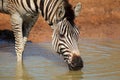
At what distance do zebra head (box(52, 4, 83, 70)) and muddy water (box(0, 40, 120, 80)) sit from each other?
1.25ft

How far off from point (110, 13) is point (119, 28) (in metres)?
1.36

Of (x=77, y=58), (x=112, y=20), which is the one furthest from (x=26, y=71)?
(x=112, y=20)

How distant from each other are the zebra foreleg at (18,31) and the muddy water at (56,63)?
0.22 metres

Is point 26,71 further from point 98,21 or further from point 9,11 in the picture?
point 98,21

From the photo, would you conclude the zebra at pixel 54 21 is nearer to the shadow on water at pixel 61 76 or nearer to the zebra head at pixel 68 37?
the zebra head at pixel 68 37

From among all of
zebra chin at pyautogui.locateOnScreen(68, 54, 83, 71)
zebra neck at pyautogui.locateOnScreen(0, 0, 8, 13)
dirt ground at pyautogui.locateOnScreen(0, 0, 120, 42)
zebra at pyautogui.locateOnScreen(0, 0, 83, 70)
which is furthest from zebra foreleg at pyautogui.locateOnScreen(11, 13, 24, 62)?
dirt ground at pyautogui.locateOnScreen(0, 0, 120, 42)

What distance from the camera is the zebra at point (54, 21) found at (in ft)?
23.1

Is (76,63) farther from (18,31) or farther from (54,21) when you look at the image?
(18,31)

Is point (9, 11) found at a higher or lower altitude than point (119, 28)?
higher

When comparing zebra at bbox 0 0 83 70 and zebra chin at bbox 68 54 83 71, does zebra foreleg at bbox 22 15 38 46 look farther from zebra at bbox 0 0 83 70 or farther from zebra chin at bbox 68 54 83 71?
zebra chin at bbox 68 54 83 71

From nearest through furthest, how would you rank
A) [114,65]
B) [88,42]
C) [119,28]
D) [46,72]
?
[46,72] → [114,65] → [88,42] → [119,28]

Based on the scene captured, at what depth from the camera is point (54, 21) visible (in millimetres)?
7410

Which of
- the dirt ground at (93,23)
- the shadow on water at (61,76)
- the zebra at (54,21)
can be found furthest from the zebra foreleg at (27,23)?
the dirt ground at (93,23)

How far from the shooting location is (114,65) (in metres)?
7.85
